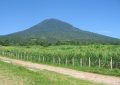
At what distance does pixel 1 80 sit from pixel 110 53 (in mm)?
21827

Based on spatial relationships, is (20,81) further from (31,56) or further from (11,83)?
(31,56)

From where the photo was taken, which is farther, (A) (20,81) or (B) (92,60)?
(B) (92,60)

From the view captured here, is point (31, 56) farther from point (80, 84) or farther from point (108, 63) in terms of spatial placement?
point (80, 84)

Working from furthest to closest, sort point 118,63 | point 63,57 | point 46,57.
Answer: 1. point 46,57
2. point 63,57
3. point 118,63

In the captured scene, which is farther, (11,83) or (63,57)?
(63,57)

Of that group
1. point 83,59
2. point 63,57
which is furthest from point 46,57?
point 83,59

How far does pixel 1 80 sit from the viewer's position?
63.7ft

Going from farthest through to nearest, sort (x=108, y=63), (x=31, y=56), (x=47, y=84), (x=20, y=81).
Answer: (x=31, y=56) < (x=108, y=63) < (x=20, y=81) < (x=47, y=84)

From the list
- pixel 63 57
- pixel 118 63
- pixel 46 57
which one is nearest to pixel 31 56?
pixel 46 57

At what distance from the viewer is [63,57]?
48562 millimetres

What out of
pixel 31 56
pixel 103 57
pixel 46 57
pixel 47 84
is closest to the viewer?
pixel 47 84

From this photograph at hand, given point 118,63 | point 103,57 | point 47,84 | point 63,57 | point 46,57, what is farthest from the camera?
point 46,57

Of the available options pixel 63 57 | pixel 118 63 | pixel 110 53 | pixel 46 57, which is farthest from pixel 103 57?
pixel 46 57

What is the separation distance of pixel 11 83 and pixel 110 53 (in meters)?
22.9
